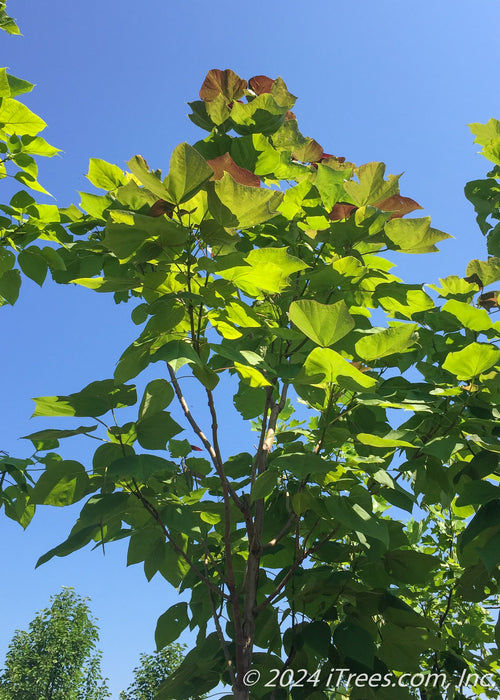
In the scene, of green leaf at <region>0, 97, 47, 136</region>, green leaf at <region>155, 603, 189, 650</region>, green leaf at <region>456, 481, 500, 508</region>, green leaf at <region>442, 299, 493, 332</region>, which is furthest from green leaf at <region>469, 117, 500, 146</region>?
green leaf at <region>155, 603, 189, 650</region>

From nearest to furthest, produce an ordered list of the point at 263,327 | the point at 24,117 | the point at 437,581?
the point at 263,327 < the point at 24,117 < the point at 437,581

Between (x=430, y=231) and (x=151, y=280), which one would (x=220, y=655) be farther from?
(x=430, y=231)

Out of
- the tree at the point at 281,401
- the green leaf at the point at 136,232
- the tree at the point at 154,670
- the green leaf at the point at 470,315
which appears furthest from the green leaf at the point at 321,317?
the tree at the point at 154,670

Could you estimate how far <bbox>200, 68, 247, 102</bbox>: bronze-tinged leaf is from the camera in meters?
2.23

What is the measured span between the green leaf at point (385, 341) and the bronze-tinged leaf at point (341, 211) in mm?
621

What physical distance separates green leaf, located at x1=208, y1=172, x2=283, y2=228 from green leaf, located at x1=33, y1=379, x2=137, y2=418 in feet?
2.16

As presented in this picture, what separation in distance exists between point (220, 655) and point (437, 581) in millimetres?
2112

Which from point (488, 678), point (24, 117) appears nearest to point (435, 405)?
point (24, 117)

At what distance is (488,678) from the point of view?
2955 mm

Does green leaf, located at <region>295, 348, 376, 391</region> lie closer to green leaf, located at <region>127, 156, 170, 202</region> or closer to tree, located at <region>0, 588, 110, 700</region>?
green leaf, located at <region>127, 156, 170, 202</region>

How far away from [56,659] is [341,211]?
835 inches

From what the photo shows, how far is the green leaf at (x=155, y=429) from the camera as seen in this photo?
1632 mm

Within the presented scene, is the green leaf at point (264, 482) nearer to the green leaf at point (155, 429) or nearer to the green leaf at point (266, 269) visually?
the green leaf at point (155, 429)

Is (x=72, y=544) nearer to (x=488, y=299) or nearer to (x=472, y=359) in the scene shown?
(x=472, y=359)
